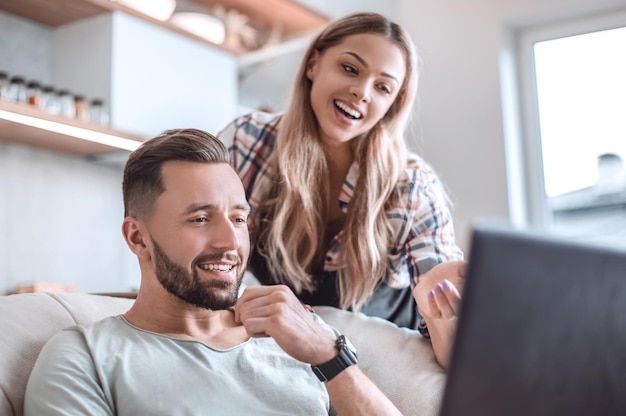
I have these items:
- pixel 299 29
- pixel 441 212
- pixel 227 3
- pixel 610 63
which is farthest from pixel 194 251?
pixel 610 63

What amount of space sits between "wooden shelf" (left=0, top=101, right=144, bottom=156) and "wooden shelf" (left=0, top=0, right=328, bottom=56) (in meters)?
0.51

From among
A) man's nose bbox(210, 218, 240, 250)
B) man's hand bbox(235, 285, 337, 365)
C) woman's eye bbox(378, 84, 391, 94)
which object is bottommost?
man's hand bbox(235, 285, 337, 365)

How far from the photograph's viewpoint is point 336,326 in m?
1.77

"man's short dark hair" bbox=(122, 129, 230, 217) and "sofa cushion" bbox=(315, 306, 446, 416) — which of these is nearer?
"man's short dark hair" bbox=(122, 129, 230, 217)

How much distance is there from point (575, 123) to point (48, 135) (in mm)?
2666

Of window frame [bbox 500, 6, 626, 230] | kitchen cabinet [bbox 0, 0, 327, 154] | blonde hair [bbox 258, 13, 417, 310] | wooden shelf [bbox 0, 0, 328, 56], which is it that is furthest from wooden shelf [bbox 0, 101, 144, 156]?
window frame [bbox 500, 6, 626, 230]

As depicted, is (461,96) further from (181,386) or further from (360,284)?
(181,386)

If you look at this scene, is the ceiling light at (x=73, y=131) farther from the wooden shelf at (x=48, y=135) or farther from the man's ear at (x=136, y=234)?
the man's ear at (x=136, y=234)

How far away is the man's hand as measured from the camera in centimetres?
126

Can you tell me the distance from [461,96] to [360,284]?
8.54ft

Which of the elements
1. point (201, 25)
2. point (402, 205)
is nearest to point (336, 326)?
point (402, 205)

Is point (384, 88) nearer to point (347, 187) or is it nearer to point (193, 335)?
point (347, 187)

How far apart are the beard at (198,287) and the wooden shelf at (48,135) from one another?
60.5 inches

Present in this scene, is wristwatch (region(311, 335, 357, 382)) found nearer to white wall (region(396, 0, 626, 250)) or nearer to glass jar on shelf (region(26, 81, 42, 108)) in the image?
glass jar on shelf (region(26, 81, 42, 108))
